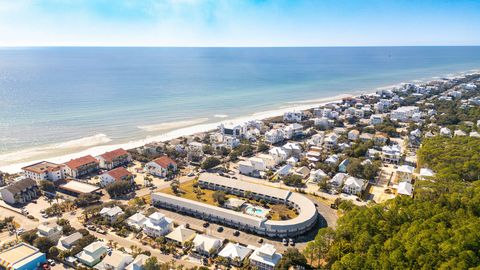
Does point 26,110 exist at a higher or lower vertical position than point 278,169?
higher

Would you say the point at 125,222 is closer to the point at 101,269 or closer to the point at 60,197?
the point at 101,269

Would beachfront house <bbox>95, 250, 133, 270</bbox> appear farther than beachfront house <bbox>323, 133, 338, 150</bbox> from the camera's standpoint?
No

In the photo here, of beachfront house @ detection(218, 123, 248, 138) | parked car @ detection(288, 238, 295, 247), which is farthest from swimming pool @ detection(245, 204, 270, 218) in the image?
beachfront house @ detection(218, 123, 248, 138)

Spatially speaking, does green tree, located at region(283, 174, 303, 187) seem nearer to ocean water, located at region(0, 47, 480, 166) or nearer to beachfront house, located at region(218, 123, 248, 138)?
beachfront house, located at region(218, 123, 248, 138)

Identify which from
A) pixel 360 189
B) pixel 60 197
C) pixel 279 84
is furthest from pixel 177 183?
pixel 279 84

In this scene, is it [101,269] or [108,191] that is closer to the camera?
[101,269]

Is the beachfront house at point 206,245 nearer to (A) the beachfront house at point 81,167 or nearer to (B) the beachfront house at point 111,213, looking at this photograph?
(B) the beachfront house at point 111,213
